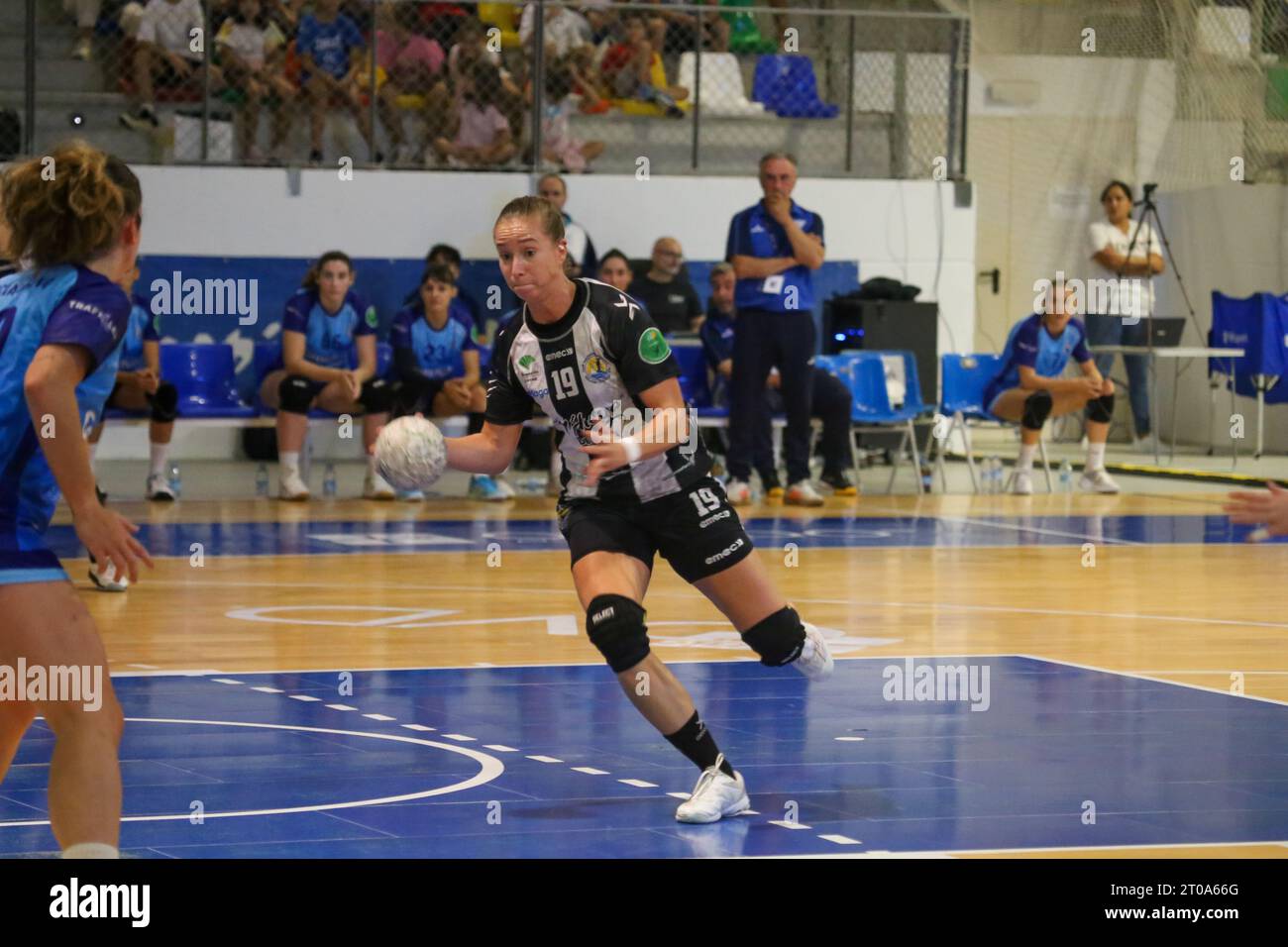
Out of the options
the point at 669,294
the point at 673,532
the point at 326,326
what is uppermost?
the point at 669,294

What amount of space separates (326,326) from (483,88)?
4.25 metres

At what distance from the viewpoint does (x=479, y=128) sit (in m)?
18.5

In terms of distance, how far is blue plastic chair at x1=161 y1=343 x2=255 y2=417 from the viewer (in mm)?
15672

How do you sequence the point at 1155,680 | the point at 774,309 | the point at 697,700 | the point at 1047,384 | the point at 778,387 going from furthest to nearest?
the point at 1047,384, the point at 778,387, the point at 774,309, the point at 1155,680, the point at 697,700

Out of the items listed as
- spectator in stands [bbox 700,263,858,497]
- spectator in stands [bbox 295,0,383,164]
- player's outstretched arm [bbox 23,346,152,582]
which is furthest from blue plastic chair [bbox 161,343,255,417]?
player's outstretched arm [bbox 23,346,152,582]

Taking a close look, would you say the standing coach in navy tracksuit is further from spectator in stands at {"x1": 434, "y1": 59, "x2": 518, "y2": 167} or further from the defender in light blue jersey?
the defender in light blue jersey

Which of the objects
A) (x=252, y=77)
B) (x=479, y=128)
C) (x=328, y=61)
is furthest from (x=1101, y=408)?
(x=252, y=77)

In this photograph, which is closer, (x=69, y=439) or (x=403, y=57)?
(x=69, y=439)

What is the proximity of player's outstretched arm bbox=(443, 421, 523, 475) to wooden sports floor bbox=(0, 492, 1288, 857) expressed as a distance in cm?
98

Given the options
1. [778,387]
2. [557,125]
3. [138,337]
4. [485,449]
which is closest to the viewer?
[485,449]

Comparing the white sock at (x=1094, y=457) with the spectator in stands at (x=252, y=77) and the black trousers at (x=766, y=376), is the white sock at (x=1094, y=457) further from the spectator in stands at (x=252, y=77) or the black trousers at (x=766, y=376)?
the spectator in stands at (x=252, y=77)

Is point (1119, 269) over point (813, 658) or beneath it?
over

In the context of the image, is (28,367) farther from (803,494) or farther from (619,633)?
(803,494)
